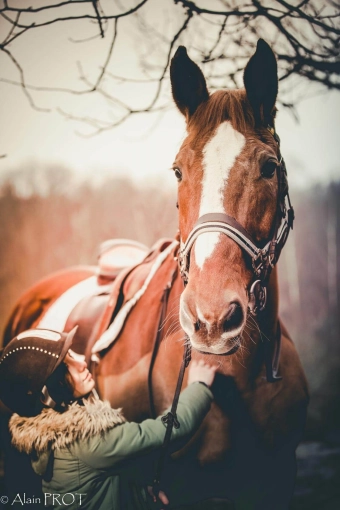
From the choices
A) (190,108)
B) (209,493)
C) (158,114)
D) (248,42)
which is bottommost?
(209,493)

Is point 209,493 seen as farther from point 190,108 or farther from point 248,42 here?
point 248,42

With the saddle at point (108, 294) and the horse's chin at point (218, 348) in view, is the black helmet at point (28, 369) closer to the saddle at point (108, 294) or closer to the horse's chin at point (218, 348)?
the saddle at point (108, 294)

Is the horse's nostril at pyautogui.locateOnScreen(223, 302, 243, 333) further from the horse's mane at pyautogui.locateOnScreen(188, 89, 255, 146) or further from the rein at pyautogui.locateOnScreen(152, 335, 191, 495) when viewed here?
A: the horse's mane at pyautogui.locateOnScreen(188, 89, 255, 146)

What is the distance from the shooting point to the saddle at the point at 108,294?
152 cm

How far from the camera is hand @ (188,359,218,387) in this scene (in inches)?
50.4

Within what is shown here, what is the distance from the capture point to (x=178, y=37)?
5.27ft

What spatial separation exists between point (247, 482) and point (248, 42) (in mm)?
1865

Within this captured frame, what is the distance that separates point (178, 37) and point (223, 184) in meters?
0.96

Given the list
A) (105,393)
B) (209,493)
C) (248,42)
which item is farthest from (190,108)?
(209,493)

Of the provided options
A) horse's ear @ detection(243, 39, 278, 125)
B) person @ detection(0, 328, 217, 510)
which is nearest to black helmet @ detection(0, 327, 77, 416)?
person @ detection(0, 328, 217, 510)

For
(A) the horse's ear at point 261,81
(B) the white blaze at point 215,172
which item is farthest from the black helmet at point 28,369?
(A) the horse's ear at point 261,81

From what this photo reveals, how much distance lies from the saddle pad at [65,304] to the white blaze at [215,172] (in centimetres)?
88

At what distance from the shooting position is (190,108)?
1.23 metres

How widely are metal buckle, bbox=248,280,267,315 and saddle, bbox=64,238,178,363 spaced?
0.45 metres
